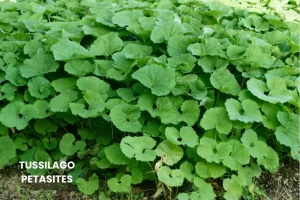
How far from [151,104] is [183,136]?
0.26 meters

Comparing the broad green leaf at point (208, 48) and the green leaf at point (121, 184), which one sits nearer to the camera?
the green leaf at point (121, 184)

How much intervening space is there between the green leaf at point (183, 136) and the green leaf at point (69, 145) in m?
0.52

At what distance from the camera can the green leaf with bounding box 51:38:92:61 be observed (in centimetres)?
252

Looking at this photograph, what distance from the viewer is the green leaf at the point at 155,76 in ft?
7.75

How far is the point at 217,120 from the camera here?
2361 mm

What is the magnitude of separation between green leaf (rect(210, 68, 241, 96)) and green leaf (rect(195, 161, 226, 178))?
452mm

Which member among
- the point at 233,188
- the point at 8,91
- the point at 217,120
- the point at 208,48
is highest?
the point at 208,48

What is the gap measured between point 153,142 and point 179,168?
0.21 m

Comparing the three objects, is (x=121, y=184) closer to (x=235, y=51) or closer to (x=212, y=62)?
(x=212, y=62)

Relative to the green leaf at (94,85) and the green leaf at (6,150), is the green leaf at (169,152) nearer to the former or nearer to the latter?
the green leaf at (94,85)

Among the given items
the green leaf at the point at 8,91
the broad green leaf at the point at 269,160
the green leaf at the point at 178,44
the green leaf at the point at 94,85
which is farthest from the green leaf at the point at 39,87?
the broad green leaf at the point at 269,160

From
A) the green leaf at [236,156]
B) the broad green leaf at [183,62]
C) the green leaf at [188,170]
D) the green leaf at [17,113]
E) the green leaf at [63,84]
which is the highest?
the broad green leaf at [183,62]

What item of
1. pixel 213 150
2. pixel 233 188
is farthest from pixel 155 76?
pixel 233 188

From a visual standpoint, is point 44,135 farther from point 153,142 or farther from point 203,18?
point 203,18
